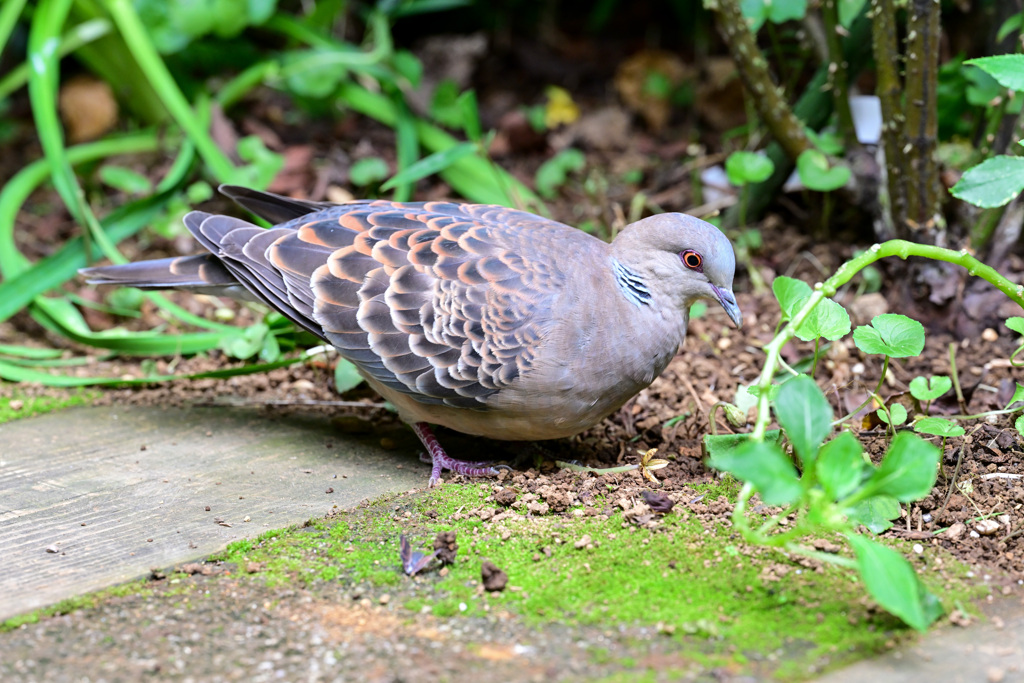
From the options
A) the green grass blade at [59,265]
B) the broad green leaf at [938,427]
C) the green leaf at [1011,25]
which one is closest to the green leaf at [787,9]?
the green leaf at [1011,25]

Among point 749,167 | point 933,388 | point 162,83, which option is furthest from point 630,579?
point 162,83

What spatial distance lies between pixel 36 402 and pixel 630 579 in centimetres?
262

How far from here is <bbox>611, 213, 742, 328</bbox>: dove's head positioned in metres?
Result: 3.10

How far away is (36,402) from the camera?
3797 mm

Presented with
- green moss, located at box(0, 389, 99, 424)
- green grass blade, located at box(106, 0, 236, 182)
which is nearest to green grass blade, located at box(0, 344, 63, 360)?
green moss, located at box(0, 389, 99, 424)

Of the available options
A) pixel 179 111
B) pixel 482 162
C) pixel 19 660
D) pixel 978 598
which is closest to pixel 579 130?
pixel 482 162

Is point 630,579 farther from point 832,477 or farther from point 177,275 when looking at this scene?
point 177,275

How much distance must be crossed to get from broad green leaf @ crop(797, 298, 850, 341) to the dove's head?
350 mm

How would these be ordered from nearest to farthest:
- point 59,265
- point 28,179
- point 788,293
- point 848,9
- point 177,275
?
point 788,293
point 177,275
point 848,9
point 59,265
point 28,179

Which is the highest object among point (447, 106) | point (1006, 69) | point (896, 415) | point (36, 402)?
point (1006, 69)

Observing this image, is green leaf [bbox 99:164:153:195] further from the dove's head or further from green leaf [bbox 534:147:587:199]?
the dove's head

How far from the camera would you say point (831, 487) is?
80.3 inches

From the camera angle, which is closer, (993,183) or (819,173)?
(993,183)

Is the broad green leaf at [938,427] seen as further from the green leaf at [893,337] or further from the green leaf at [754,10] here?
the green leaf at [754,10]
